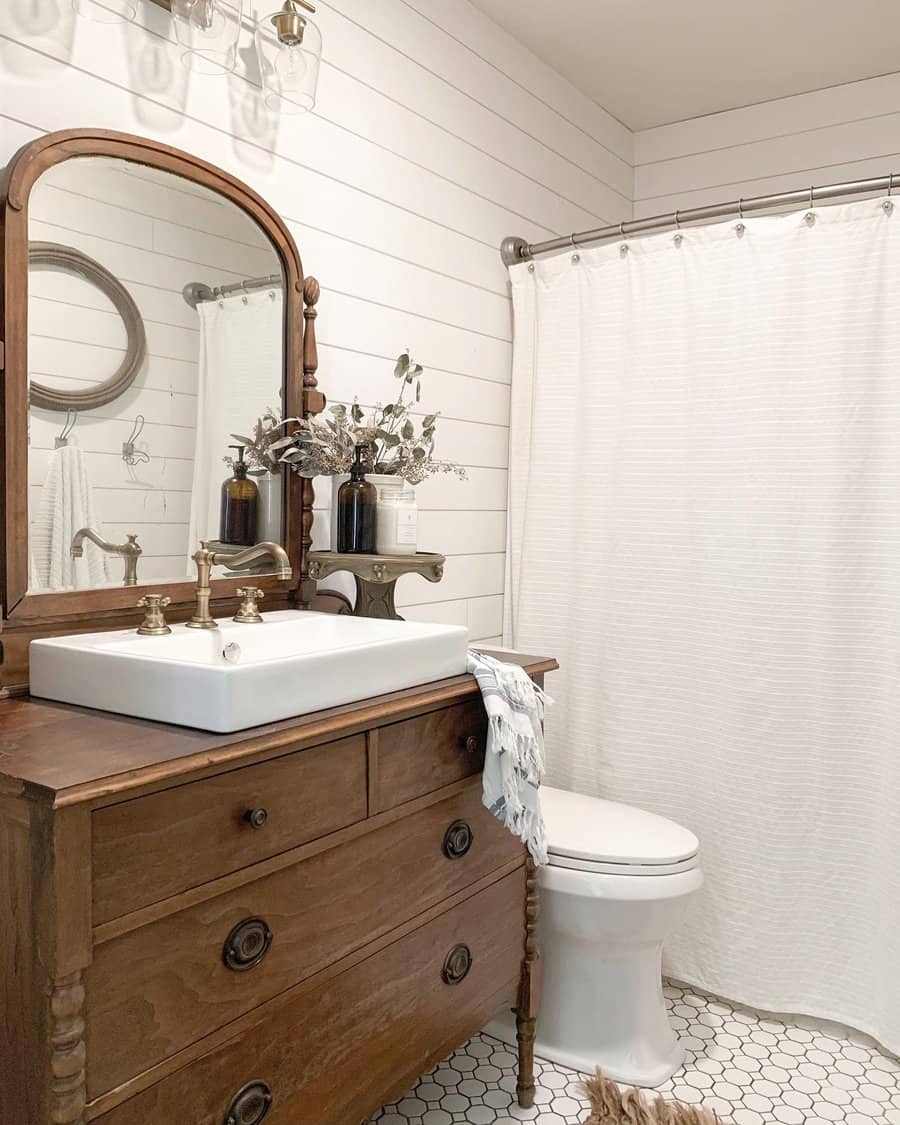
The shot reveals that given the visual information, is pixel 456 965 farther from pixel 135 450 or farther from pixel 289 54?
pixel 289 54

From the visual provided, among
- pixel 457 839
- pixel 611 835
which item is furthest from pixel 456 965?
pixel 611 835

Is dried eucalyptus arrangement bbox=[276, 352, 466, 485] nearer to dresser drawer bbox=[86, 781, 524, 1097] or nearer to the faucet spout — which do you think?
the faucet spout

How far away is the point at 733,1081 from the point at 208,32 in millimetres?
2320

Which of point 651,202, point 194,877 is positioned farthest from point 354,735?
point 651,202

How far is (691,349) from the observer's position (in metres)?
2.37

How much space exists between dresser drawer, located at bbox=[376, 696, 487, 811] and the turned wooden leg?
36cm

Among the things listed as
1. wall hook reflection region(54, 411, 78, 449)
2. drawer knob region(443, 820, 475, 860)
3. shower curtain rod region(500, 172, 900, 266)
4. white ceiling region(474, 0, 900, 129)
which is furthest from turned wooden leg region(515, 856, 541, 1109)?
white ceiling region(474, 0, 900, 129)

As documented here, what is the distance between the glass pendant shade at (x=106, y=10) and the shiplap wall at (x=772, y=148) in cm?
207

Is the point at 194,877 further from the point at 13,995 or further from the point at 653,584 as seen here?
the point at 653,584

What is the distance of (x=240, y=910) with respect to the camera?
4.08 ft

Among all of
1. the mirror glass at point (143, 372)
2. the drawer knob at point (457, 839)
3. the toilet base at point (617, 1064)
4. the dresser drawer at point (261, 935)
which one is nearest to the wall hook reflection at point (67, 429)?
the mirror glass at point (143, 372)

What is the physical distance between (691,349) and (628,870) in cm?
127

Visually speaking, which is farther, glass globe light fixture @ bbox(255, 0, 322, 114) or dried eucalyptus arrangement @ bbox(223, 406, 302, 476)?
dried eucalyptus arrangement @ bbox(223, 406, 302, 476)

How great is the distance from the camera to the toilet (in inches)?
76.7
